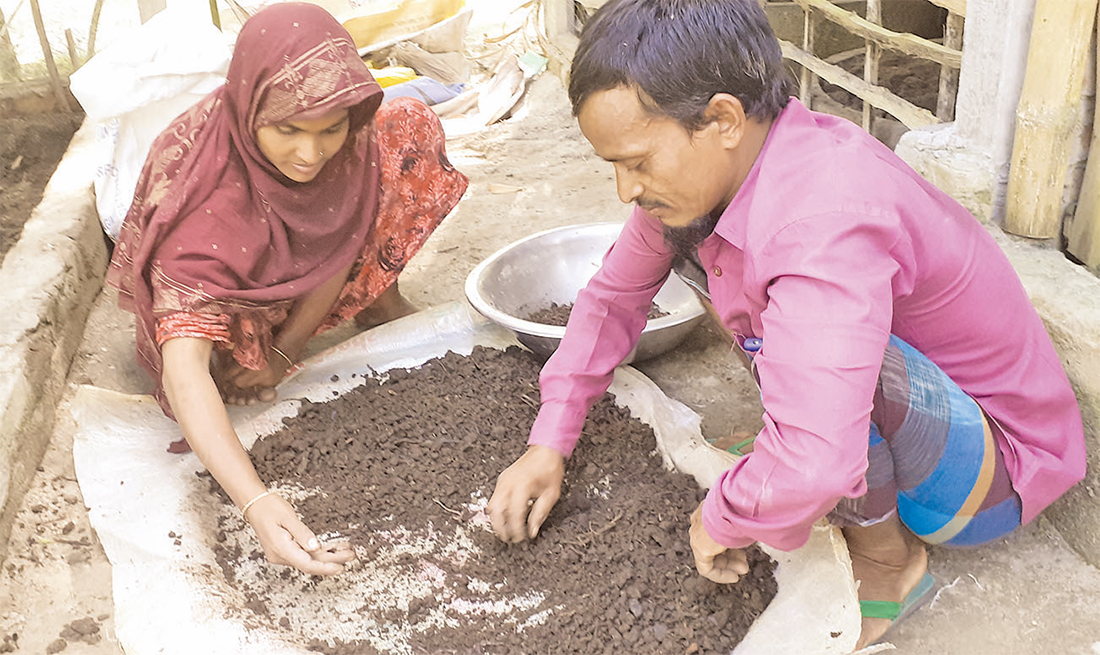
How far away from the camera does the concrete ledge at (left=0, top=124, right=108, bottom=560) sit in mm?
2211

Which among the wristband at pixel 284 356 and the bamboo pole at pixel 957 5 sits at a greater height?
the bamboo pole at pixel 957 5

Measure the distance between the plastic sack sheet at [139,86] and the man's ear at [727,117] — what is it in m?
1.95

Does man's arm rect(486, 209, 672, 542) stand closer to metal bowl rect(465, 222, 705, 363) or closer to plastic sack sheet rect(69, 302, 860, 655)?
plastic sack sheet rect(69, 302, 860, 655)

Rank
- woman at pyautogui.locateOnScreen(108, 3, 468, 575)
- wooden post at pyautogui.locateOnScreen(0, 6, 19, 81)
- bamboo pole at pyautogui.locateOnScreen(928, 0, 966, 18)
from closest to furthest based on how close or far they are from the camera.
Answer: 1. woman at pyautogui.locateOnScreen(108, 3, 468, 575)
2. bamboo pole at pyautogui.locateOnScreen(928, 0, 966, 18)
3. wooden post at pyautogui.locateOnScreen(0, 6, 19, 81)

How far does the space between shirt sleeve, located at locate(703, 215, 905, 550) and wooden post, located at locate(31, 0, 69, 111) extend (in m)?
3.67

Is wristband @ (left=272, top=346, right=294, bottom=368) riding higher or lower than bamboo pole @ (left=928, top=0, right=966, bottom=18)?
lower

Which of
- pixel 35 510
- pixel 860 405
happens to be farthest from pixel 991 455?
pixel 35 510

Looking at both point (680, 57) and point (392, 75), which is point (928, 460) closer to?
point (680, 57)

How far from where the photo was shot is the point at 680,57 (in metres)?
1.40

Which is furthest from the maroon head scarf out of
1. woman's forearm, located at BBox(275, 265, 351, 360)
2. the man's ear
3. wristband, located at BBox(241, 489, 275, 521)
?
the man's ear

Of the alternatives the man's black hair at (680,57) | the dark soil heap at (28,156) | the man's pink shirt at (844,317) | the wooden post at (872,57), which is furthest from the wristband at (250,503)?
the wooden post at (872,57)

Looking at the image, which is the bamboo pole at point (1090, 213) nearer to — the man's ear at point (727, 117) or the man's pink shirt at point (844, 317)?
the man's pink shirt at point (844, 317)

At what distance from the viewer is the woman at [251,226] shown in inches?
80.0

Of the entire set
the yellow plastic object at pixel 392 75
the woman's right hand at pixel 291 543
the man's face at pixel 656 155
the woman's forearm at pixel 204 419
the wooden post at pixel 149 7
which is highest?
the man's face at pixel 656 155
